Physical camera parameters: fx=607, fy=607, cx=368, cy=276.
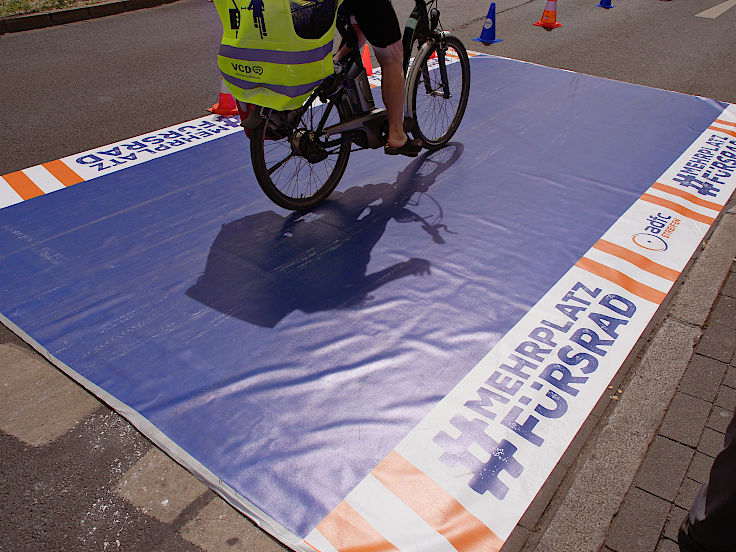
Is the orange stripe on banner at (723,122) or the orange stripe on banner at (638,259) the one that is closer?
the orange stripe on banner at (638,259)

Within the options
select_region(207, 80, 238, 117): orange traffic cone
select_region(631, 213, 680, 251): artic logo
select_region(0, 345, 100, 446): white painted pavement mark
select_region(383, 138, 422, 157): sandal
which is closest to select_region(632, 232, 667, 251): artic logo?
select_region(631, 213, 680, 251): artic logo

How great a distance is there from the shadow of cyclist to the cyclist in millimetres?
353

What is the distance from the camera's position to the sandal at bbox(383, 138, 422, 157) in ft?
15.0

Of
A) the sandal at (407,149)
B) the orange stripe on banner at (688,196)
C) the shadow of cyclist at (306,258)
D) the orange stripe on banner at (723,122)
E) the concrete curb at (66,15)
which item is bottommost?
the orange stripe on banner at (723,122)

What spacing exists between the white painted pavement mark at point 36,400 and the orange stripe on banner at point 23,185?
5.72ft

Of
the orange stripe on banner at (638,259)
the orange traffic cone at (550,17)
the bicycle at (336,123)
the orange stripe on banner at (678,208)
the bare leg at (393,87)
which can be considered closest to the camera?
the orange stripe on banner at (638,259)

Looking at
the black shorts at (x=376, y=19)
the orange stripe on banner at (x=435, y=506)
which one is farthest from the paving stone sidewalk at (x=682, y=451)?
the black shorts at (x=376, y=19)

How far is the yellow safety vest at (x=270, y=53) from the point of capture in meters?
3.21

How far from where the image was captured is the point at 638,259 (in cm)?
384

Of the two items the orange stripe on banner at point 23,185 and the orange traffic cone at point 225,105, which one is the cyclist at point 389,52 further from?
the orange stripe on banner at point 23,185

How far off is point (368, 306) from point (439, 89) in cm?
268

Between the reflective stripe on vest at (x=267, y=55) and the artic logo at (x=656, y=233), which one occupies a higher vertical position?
the reflective stripe on vest at (x=267, y=55)

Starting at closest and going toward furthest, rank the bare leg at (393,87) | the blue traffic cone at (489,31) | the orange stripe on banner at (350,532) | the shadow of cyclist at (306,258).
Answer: the orange stripe on banner at (350,532), the shadow of cyclist at (306,258), the bare leg at (393,87), the blue traffic cone at (489,31)

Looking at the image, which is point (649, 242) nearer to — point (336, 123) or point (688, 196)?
point (688, 196)
